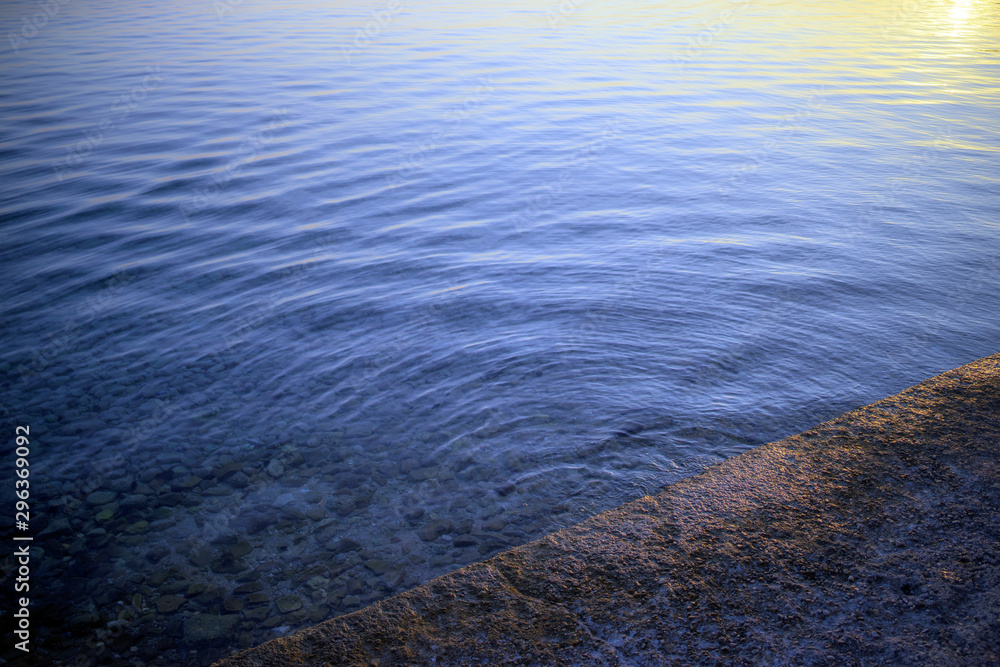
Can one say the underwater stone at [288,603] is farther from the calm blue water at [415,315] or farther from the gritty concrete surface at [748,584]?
the gritty concrete surface at [748,584]

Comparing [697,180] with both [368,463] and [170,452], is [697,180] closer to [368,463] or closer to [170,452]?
[368,463]

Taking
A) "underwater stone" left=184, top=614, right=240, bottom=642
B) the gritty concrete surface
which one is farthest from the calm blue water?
the gritty concrete surface

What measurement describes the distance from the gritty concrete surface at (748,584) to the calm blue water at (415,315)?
0.39 meters

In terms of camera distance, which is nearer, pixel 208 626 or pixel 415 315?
pixel 208 626

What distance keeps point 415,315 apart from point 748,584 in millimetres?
3555

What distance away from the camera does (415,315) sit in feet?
17.9

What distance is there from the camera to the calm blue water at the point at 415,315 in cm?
325

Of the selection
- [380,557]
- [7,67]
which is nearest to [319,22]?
[7,67]

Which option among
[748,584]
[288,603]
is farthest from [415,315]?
[748,584]

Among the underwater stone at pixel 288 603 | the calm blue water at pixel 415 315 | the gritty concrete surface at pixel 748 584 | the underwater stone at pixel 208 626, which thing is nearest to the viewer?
the gritty concrete surface at pixel 748 584

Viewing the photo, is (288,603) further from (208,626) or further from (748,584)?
(748,584)

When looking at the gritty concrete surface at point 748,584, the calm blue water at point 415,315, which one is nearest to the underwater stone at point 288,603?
the calm blue water at point 415,315

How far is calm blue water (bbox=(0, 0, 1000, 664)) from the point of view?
10.7 feet

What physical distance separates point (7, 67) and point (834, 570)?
22877mm
